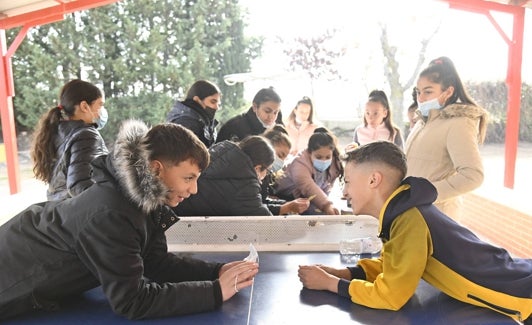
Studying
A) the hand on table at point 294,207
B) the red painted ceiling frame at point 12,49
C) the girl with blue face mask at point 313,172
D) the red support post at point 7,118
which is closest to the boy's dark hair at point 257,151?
the hand on table at point 294,207

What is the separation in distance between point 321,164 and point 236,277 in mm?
2026

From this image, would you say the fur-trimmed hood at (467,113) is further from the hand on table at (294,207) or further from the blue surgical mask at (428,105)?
the hand on table at (294,207)

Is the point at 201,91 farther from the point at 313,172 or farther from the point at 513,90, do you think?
the point at 513,90

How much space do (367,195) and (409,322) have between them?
44cm

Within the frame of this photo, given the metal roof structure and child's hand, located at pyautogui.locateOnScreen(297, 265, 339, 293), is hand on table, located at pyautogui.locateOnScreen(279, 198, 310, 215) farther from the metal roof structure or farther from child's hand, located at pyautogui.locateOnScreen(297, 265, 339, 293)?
the metal roof structure

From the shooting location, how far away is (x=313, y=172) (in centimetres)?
347

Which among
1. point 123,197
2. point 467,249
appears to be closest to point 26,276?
point 123,197

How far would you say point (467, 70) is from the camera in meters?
9.60

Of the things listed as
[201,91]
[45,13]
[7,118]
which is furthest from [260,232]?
[7,118]

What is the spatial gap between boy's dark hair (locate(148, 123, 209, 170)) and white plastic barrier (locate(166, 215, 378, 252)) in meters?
0.68

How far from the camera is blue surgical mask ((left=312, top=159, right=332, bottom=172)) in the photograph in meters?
3.45

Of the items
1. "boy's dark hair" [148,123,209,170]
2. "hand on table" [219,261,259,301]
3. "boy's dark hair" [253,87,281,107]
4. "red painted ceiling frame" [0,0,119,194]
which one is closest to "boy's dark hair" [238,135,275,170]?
"hand on table" [219,261,259,301]

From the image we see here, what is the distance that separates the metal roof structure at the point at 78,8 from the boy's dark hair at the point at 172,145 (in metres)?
4.95

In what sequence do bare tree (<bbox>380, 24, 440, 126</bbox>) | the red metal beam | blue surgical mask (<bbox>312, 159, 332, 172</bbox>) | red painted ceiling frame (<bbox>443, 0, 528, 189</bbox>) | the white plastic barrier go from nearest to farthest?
the white plastic barrier
blue surgical mask (<bbox>312, 159, 332, 172</bbox>)
red painted ceiling frame (<bbox>443, 0, 528, 189</bbox>)
the red metal beam
bare tree (<bbox>380, 24, 440, 126</bbox>)
